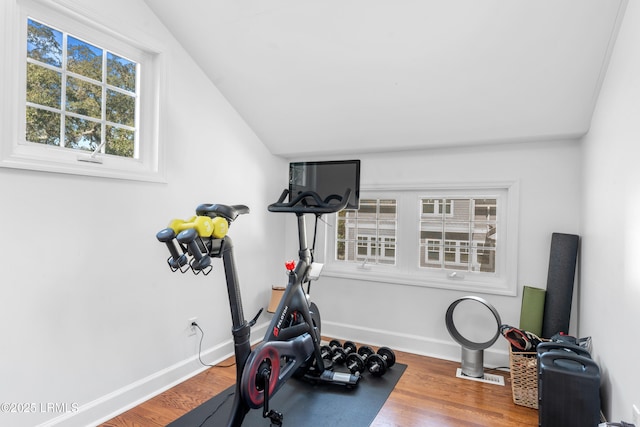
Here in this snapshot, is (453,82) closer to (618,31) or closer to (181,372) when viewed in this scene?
(618,31)

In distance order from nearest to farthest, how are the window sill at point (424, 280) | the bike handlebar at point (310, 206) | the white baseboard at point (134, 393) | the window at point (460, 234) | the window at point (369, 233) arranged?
1. the white baseboard at point (134, 393)
2. the bike handlebar at point (310, 206)
3. the window sill at point (424, 280)
4. the window at point (460, 234)
5. the window at point (369, 233)

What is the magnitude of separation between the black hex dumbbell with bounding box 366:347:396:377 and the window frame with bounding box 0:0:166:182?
2056 mm

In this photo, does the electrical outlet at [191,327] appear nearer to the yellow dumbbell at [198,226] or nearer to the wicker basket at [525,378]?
the yellow dumbbell at [198,226]

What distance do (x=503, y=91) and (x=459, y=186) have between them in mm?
898

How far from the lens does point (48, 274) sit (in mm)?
1933

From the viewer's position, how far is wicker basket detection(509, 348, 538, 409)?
237cm

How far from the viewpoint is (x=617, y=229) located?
5.74 feet

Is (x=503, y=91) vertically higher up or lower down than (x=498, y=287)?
higher up

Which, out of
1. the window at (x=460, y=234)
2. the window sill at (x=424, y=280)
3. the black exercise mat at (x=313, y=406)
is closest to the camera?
the black exercise mat at (x=313, y=406)

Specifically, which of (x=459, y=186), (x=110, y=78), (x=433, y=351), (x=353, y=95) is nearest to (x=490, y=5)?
(x=353, y=95)

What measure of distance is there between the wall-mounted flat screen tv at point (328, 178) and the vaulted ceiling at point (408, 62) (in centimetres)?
46

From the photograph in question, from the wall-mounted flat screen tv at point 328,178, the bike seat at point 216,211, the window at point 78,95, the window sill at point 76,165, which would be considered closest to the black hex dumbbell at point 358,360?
the wall-mounted flat screen tv at point 328,178

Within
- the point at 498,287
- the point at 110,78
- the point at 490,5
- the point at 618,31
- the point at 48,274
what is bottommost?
the point at 498,287

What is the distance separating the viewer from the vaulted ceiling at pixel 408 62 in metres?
2.06
